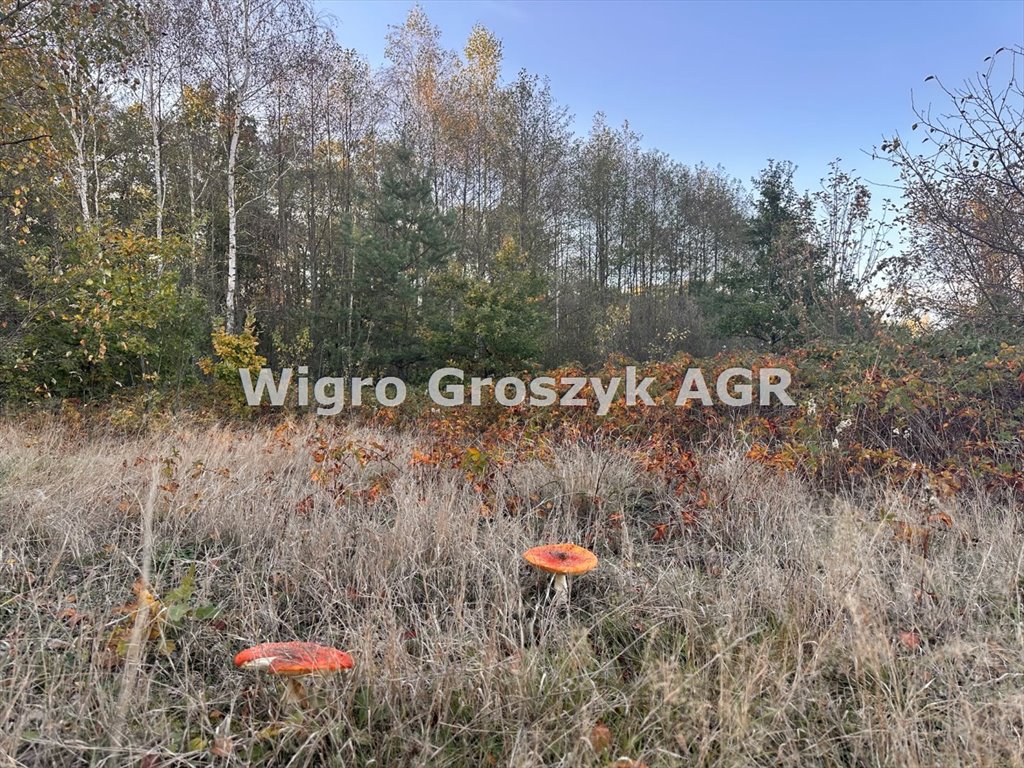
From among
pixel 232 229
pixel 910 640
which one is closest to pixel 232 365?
pixel 232 229

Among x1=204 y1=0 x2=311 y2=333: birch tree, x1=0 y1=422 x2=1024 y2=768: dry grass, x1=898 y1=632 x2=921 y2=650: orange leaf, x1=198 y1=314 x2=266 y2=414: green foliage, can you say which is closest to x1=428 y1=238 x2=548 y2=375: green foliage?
x1=198 y1=314 x2=266 y2=414: green foliage

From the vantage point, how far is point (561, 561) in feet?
6.09

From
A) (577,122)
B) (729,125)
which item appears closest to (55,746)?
(729,125)

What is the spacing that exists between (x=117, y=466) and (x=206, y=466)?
2.04 ft

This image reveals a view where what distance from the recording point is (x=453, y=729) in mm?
1445

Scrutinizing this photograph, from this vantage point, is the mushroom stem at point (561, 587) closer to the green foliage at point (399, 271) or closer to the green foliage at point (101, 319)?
the green foliage at point (101, 319)

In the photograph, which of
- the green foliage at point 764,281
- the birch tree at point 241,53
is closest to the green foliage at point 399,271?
the birch tree at point 241,53

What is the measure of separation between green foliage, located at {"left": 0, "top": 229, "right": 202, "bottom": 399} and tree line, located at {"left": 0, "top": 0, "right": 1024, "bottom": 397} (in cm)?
5

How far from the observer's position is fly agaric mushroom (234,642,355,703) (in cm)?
126

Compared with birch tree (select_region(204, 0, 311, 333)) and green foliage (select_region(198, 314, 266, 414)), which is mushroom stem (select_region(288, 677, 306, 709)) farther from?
birch tree (select_region(204, 0, 311, 333))

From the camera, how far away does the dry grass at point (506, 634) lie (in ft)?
4.40

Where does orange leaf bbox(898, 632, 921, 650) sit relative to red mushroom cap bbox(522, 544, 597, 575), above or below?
below

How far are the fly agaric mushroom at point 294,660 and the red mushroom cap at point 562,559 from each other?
0.72m

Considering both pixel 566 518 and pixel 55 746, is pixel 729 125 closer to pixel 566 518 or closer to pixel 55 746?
pixel 566 518
